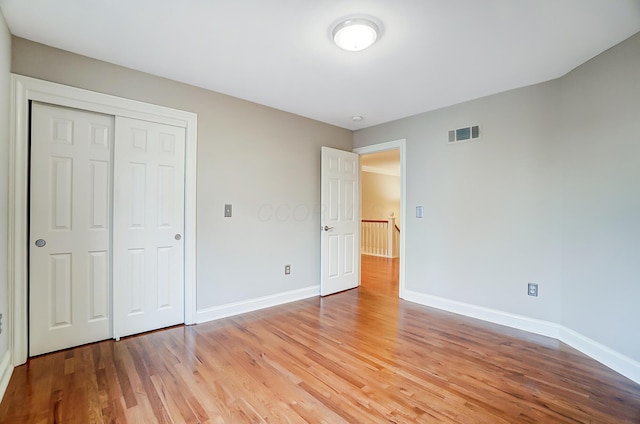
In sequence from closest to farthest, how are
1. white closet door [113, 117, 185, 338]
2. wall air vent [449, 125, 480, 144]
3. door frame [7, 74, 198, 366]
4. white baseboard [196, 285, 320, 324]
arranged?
door frame [7, 74, 198, 366], white closet door [113, 117, 185, 338], white baseboard [196, 285, 320, 324], wall air vent [449, 125, 480, 144]

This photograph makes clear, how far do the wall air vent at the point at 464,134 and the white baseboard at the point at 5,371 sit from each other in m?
4.28

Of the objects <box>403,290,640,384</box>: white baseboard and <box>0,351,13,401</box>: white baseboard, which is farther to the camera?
<box>403,290,640,384</box>: white baseboard

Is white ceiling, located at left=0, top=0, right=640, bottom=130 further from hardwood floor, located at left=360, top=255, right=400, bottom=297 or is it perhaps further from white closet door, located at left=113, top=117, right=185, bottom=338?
hardwood floor, located at left=360, top=255, right=400, bottom=297

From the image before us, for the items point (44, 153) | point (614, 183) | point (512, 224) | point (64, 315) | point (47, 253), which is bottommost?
point (64, 315)

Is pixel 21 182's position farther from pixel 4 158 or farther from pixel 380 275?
pixel 380 275

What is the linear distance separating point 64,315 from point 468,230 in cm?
390

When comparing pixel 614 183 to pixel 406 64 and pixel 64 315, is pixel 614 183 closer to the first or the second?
pixel 406 64

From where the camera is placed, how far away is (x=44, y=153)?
226 centimetres

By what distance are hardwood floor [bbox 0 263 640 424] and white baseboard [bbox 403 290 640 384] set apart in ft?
0.28

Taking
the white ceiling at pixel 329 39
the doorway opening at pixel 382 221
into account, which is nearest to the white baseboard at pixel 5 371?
the white ceiling at pixel 329 39

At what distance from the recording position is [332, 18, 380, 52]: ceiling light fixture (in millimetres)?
1918

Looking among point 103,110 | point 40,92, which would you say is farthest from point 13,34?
point 103,110

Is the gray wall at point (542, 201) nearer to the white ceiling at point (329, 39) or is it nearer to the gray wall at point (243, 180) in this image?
the white ceiling at point (329, 39)

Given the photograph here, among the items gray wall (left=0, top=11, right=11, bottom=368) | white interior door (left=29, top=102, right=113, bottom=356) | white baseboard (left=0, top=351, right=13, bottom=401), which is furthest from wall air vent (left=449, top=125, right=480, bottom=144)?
white baseboard (left=0, top=351, right=13, bottom=401)
